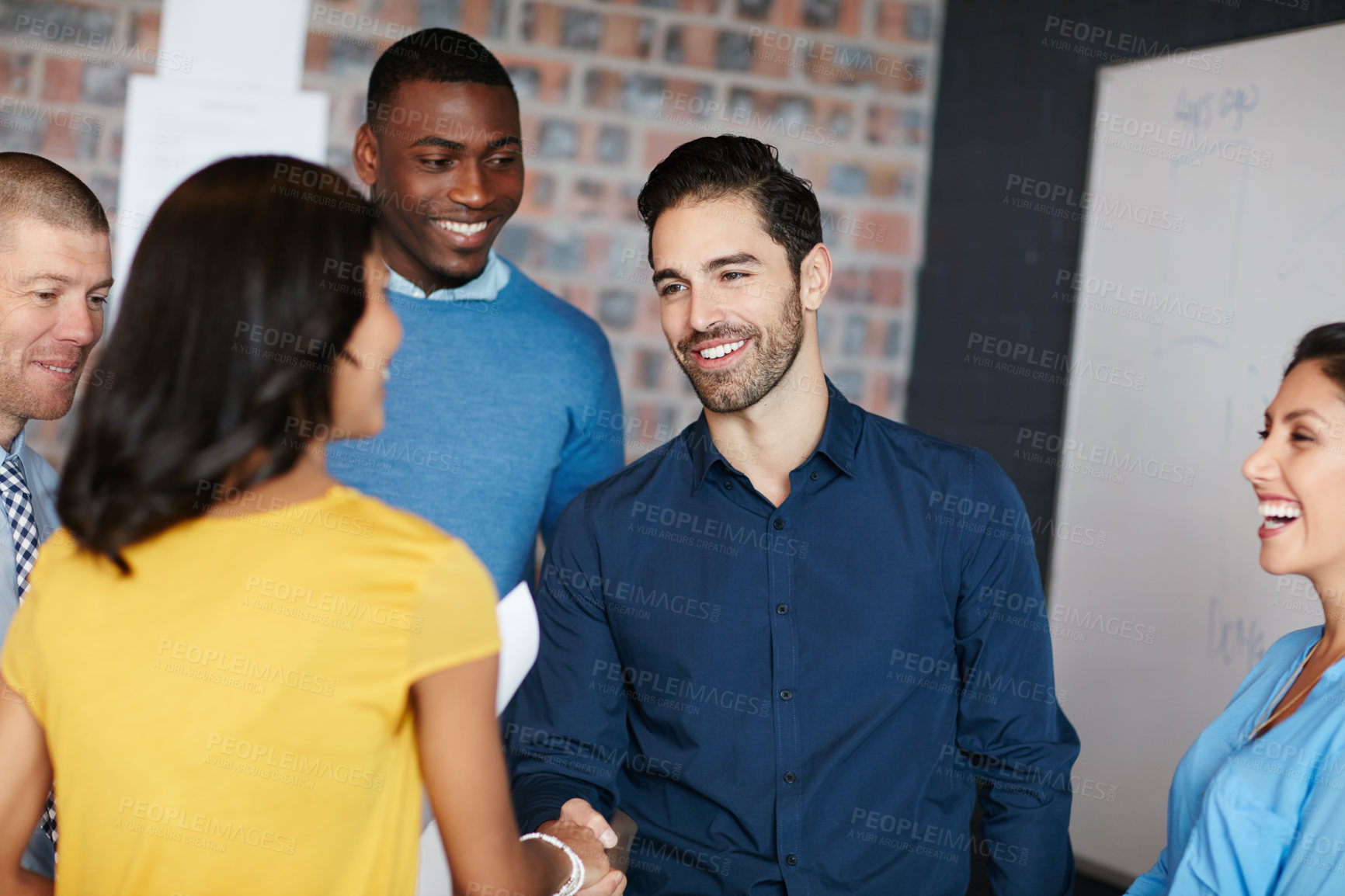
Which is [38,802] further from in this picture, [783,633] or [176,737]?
[783,633]

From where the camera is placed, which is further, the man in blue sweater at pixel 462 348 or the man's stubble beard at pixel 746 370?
the man in blue sweater at pixel 462 348

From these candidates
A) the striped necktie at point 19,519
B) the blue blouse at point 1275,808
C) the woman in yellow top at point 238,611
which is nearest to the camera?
the woman in yellow top at point 238,611

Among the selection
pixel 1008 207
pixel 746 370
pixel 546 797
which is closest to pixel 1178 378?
pixel 1008 207

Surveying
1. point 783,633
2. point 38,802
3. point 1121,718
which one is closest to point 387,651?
point 38,802

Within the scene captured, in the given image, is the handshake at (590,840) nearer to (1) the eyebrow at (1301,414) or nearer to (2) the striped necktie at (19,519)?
(2) the striped necktie at (19,519)

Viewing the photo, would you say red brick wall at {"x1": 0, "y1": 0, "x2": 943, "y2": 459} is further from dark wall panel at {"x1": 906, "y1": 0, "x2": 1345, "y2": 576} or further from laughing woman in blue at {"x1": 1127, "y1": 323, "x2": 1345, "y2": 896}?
laughing woman in blue at {"x1": 1127, "y1": 323, "x2": 1345, "y2": 896}

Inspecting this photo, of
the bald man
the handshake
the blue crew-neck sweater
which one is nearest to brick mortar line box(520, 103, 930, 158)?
the blue crew-neck sweater

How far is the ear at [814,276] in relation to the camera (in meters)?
1.80

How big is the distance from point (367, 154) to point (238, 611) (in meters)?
1.36

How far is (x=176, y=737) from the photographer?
0.93m

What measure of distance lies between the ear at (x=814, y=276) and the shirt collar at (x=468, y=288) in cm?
63

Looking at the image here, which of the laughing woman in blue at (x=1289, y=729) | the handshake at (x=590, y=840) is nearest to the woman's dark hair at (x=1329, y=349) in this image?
the laughing woman in blue at (x=1289, y=729)

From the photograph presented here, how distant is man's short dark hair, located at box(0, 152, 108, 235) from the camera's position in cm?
162

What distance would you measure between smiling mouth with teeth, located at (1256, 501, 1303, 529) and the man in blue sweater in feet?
3.74
